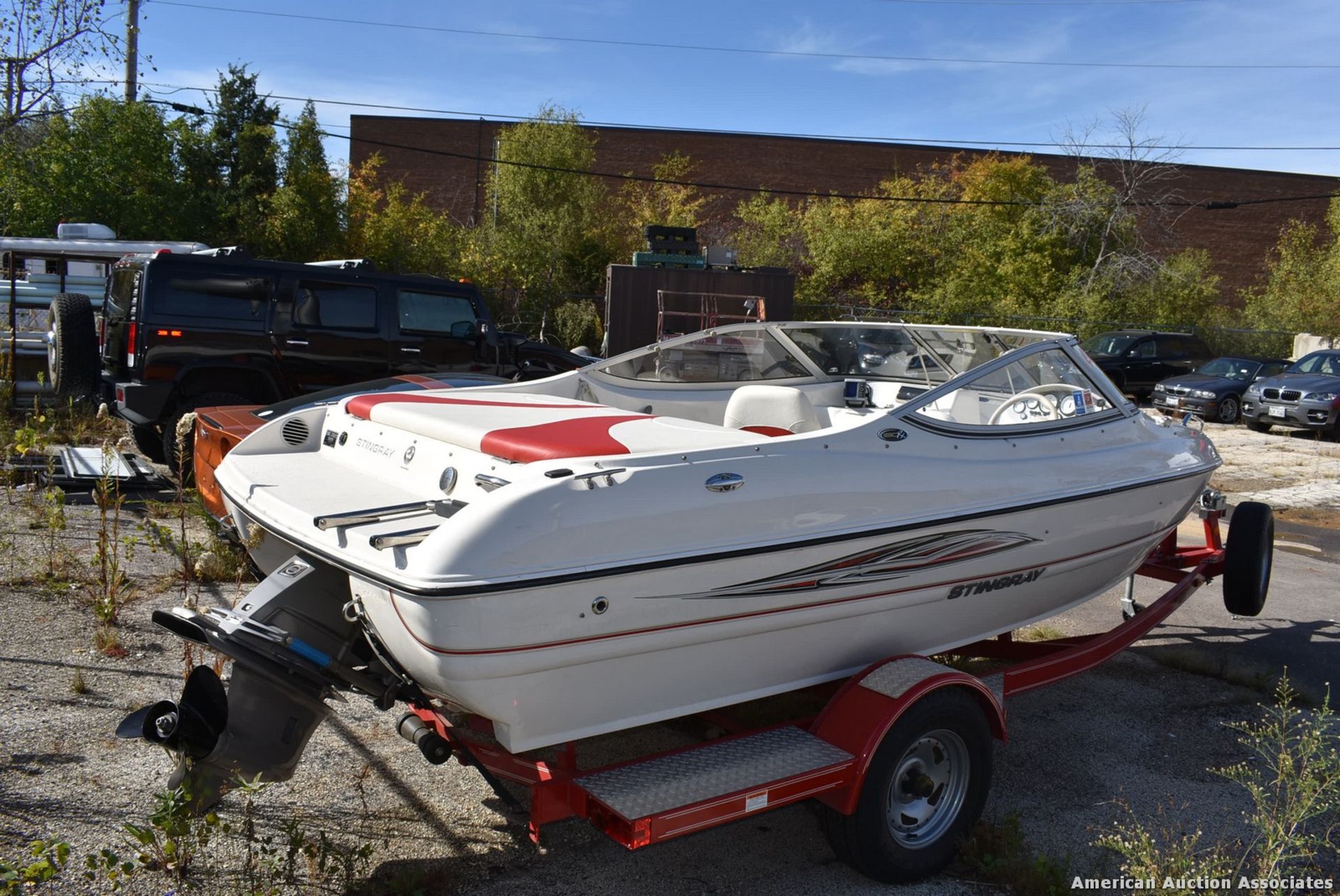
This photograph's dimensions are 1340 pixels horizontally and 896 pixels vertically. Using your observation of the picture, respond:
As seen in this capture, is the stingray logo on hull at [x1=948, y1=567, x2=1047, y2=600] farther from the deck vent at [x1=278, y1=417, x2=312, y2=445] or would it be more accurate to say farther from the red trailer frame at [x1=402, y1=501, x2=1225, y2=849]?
the deck vent at [x1=278, y1=417, x2=312, y2=445]

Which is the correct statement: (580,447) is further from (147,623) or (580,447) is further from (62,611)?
(62,611)

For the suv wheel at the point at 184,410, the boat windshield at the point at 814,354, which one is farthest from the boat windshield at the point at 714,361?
the suv wheel at the point at 184,410

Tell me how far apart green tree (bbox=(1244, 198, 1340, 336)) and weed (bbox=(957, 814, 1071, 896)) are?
1045 inches

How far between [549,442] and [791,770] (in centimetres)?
132

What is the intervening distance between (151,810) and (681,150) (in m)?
32.2

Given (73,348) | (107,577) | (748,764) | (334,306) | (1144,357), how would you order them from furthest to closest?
(1144,357), (73,348), (334,306), (107,577), (748,764)

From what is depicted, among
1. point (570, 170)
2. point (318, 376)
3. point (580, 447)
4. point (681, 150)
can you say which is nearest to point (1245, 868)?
point (580, 447)

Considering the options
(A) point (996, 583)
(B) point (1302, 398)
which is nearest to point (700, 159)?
(B) point (1302, 398)

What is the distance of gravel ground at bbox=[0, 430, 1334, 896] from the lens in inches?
134

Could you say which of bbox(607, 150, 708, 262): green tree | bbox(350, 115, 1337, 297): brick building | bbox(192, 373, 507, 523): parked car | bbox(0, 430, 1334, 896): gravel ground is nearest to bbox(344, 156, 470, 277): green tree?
bbox(607, 150, 708, 262): green tree

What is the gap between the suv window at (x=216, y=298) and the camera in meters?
8.55

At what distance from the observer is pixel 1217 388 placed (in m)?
18.5

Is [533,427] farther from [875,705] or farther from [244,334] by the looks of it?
[244,334]

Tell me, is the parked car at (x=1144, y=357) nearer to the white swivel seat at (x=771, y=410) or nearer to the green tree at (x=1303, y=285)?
the green tree at (x=1303, y=285)
